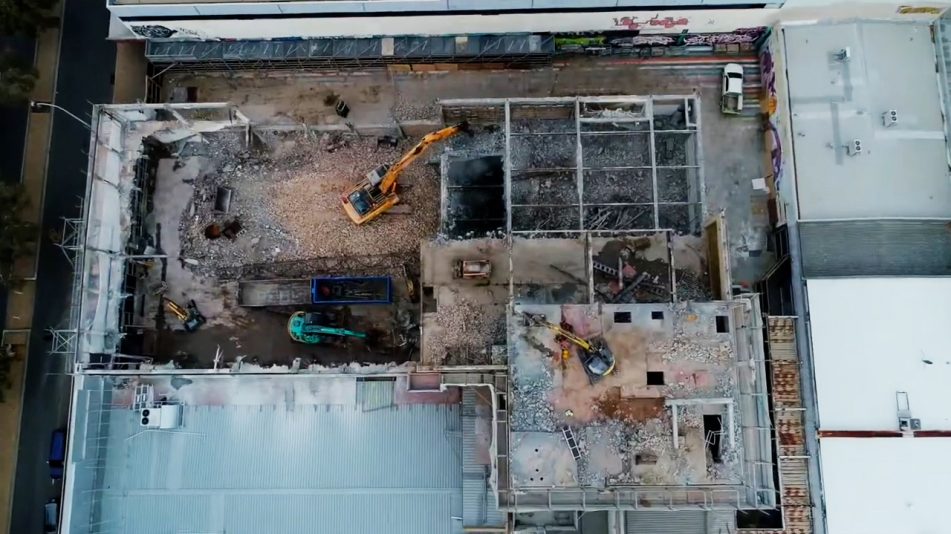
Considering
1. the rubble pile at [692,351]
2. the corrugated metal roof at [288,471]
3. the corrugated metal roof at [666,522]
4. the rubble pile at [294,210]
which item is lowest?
the corrugated metal roof at [666,522]

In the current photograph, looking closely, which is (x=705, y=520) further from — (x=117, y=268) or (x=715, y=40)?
(x=117, y=268)

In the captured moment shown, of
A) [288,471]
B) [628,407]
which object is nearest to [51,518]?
[288,471]

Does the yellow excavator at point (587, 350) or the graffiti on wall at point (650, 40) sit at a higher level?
the graffiti on wall at point (650, 40)

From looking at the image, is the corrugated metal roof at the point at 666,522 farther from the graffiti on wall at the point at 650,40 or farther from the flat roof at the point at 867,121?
the graffiti on wall at the point at 650,40

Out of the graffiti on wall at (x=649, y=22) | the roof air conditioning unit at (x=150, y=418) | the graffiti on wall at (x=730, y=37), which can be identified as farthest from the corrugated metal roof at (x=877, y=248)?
the roof air conditioning unit at (x=150, y=418)

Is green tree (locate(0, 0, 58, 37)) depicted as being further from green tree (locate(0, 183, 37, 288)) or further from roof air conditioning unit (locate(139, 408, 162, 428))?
roof air conditioning unit (locate(139, 408, 162, 428))

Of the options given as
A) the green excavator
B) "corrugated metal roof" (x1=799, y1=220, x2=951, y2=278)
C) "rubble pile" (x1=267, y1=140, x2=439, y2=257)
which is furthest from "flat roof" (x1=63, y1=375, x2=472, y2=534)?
"corrugated metal roof" (x1=799, y1=220, x2=951, y2=278)
